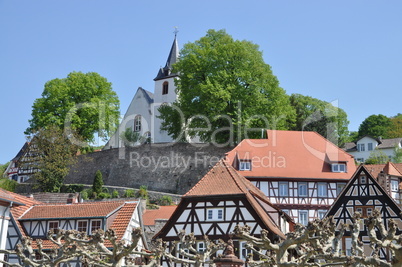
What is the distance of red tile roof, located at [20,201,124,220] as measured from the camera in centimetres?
3229

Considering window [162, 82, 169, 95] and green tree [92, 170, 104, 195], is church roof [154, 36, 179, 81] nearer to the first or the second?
window [162, 82, 169, 95]

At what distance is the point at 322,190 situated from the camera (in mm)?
42219

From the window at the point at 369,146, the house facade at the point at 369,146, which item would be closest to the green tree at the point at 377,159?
the house facade at the point at 369,146

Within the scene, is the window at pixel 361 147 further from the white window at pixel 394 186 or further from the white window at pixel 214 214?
the white window at pixel 214 214

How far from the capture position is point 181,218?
3080cm

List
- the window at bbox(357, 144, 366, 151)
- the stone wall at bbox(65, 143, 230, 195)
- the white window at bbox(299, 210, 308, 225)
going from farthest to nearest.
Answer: the window at bbox(357, 144, 366, 151), the stone wall at bbox(65, 143, 230, 195), the white window at bbox(299, 210, 308, 225)

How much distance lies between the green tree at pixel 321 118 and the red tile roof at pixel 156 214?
91.9 ft

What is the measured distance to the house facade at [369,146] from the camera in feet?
238

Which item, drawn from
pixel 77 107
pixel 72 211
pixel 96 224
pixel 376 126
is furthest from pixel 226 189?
pixel 376 126

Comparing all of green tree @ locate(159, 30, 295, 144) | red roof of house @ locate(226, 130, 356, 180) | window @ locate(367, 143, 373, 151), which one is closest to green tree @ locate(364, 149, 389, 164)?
window @ locate(367, 143, 373, 151)

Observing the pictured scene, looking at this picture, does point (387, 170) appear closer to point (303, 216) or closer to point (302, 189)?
point (302, 189)

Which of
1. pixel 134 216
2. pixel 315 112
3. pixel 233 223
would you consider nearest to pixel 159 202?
pixel 134 216

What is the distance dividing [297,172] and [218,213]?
13.2 metres

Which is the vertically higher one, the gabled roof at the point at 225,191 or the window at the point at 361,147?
the window at the point at 361,147
